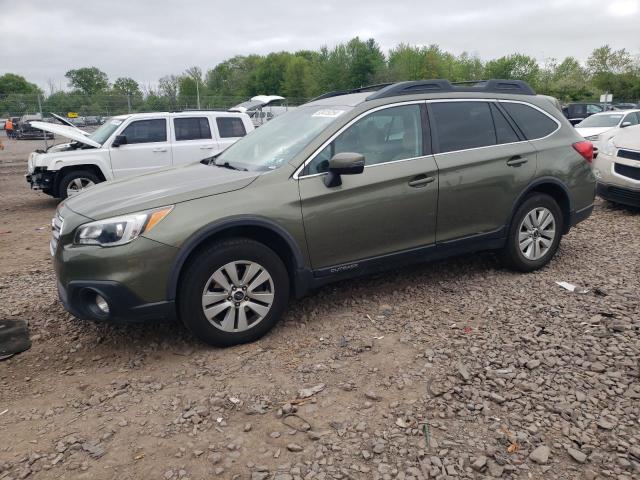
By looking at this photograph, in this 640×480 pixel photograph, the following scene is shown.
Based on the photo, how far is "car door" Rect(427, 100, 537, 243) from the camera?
4320 millimetres

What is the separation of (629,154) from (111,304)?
734 centimetres

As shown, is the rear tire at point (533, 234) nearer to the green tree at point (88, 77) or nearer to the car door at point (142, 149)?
the car door at point (142, 149)

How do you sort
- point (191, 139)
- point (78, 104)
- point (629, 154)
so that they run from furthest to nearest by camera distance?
point (78, 104)
point (191, 139)
point (629, 154)

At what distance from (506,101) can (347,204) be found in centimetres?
210

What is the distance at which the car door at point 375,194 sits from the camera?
377cm

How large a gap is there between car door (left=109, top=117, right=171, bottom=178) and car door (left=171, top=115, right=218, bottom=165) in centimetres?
16

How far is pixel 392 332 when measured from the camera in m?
3.85

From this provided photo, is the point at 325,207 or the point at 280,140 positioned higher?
the point at 280,140

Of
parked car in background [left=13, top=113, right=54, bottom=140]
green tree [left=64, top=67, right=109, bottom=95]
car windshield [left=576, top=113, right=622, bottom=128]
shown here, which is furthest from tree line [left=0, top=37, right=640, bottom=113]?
car windshield [left=576, top=113, right=622, bottom=128]

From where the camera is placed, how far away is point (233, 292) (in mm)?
3516

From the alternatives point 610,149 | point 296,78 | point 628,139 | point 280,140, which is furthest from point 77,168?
point 296,78

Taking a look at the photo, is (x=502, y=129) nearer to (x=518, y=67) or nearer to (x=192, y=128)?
(x=192, y=128)

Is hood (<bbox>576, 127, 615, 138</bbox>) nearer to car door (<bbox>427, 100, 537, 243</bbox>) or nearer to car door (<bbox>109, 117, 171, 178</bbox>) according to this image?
car door (<bbox>427, 100, 537, 243</bbox>)

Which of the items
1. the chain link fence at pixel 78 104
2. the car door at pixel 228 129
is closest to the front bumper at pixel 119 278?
→ the car door at pixel 228 129
